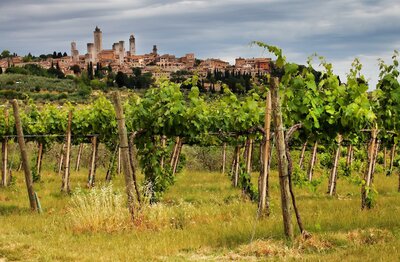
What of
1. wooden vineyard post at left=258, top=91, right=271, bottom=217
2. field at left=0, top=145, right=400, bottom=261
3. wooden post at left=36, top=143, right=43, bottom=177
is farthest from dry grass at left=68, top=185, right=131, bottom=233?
wooden post at left=36, top=143, right=43, bottom=177

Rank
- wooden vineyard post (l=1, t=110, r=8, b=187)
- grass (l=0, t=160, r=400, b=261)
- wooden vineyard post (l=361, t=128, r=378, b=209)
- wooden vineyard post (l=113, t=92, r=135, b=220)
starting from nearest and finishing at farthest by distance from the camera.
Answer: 1. grass (l=0, t=160, r=400, b=261)
2. wooden vineyard post (l=113, t=92, r=135, b=220)
3. wooden vineyard post (l=361, t=128, r=378, b=209)
4. wooden vineyard post (l=1, t=110, r=8, b=187)

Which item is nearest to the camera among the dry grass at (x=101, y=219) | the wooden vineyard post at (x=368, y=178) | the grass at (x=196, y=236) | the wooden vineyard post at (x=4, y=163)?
the grass at (x=196, y=236)

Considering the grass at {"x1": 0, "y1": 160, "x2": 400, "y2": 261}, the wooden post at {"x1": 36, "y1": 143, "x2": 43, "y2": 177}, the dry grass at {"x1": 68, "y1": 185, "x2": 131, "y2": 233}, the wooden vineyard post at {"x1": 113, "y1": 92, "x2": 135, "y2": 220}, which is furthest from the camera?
the wooden post at {"x1": 36, "y1": 143, "x2": 43, "y2": 177}

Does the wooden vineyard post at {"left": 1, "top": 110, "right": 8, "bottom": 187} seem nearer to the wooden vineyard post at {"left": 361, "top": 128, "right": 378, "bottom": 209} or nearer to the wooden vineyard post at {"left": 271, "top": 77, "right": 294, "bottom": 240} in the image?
the wooden vineyard post at {"left": 361, "top": 128, "right": 378, "bottom": 209}

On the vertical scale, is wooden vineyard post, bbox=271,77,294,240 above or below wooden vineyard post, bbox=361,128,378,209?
above

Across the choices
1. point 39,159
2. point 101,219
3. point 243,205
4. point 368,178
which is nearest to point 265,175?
point 243,205

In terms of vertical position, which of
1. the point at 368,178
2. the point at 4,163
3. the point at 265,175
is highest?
the point at 265,175

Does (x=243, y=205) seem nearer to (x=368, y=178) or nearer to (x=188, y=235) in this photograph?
(x=368, y=178)

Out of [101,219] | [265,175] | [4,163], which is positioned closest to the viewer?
[101,219]

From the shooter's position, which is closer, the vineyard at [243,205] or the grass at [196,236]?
the grass at [196,236]

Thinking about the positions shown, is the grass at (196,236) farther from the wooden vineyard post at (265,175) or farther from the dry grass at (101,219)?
the wooden vineyard post at (265,175)

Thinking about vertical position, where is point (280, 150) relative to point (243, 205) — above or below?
above

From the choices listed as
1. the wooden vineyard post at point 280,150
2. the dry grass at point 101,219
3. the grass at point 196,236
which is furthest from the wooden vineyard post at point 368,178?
the dry grass at point 101,219

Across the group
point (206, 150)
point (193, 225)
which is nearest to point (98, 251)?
point (193, 225)
